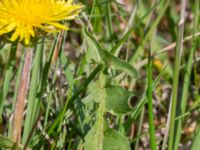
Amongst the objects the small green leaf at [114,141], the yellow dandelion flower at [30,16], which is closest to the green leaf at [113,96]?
the small green leaf at [114,141]

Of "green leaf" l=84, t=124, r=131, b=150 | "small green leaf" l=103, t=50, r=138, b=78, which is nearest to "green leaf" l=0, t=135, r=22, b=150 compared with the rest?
"green leaf" l=84, t=124, r=131, b=150

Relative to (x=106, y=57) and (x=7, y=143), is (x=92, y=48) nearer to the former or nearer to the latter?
(x=106, y=57)

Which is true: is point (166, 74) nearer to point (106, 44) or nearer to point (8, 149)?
point (106, 44)

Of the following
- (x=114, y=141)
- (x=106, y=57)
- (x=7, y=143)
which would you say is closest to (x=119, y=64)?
(x=106, y=57)

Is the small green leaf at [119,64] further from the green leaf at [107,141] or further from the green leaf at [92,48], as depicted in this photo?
the green leaf at [107,141]

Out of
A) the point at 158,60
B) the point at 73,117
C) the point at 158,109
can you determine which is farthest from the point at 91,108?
the point at 158,60

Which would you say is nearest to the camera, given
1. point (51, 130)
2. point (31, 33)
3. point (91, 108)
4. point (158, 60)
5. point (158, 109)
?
point (31, 33)
